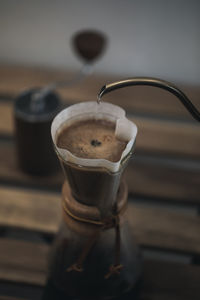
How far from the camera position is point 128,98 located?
968 millimetres

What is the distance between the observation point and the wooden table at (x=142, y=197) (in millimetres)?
720

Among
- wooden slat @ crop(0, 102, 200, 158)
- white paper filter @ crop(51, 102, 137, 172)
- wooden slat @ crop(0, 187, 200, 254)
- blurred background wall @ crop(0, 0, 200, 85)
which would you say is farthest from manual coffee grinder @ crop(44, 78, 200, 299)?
blurred background wall @ crop(0, 0, 200, 85)

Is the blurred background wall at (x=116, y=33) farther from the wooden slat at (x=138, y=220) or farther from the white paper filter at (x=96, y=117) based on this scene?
the white paper filter at (x=96, y=117)

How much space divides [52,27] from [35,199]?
0.48 m

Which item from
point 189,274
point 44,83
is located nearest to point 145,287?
point 189,274

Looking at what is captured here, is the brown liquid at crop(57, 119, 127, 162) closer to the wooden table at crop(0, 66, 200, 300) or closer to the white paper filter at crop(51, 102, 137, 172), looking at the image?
the white paper filter at crop(51, 102, 137, 172)

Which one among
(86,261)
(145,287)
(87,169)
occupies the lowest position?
(145,287)

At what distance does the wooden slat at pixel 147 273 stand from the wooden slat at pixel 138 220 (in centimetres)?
4

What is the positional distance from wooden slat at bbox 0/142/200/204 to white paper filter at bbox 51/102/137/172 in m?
0.30

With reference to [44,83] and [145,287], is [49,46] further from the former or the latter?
[145,287]

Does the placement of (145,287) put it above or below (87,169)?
below

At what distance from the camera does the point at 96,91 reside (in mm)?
980

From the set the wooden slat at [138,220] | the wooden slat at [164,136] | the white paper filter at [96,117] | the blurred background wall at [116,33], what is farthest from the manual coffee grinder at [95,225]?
the blurred background wall at [116,33]

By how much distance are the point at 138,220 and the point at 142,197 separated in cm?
7
